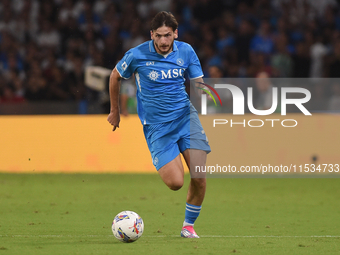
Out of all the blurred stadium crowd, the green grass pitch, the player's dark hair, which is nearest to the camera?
the green grass pitch

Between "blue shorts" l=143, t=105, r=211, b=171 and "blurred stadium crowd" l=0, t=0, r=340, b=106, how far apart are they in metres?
6.59

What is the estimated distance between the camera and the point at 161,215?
24.0 ft

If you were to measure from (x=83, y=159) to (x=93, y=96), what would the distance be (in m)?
1.70

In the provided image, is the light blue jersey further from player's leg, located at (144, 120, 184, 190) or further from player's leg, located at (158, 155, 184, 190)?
player's leg, located at (158, 155, 184, 190)

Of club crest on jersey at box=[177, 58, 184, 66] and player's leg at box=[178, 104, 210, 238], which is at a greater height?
club crest on jersey at box=[177, 58, 184, 66]

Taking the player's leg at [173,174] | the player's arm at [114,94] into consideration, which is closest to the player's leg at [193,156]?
the player's leg at [173,174]

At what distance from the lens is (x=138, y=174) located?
38.6ft

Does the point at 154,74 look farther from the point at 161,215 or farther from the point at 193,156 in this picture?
the point at 161,215

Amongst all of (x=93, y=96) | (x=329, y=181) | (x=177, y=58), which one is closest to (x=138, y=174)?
(x=93, y=96)

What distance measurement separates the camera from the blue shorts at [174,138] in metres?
5.54

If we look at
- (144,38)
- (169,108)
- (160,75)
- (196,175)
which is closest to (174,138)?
(169,108)

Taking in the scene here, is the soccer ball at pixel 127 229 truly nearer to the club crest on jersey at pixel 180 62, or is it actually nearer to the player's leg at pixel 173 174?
the player's leg at pixel 173 174

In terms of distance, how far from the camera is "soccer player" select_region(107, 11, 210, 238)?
5.50 m

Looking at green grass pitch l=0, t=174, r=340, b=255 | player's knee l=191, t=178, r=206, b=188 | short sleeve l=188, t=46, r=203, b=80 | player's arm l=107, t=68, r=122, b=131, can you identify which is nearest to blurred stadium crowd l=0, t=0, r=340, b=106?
green grass pitch l=0, t=174, r=340, b=255
